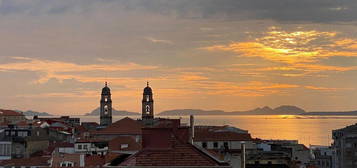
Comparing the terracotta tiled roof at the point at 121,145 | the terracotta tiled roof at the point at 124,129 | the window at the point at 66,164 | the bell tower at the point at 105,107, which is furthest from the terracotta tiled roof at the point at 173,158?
the bell tower at the point at 105,107

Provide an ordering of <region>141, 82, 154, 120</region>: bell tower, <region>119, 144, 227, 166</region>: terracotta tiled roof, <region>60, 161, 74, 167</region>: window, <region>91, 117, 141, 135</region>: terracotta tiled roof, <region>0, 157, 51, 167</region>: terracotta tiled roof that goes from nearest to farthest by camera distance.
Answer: <region>119, 144, 227, 166</region>: terracotta tiled roof
<region>60, 161, 74, 167</region>: window
<region>0, 157, 51, 167</region>: terracotta tiled roof
<region>91, 117, 141, 135</region>: terracotta tiled roof
<region>141, 82, 154, 120</region>: bell tower

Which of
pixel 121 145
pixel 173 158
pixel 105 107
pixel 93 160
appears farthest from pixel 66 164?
pixel 105 107

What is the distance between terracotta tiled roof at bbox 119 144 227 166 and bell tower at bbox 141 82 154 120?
341 feet

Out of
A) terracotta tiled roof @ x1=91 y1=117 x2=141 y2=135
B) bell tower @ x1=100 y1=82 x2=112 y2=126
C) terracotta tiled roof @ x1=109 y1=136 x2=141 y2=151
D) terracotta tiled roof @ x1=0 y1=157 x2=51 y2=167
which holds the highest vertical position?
bell tower @ x1=100 y1=82 x2=112 y2=126

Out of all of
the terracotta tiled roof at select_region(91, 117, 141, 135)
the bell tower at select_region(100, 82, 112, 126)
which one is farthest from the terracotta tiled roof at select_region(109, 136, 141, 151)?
Result: the bell tower at select_region(100, 82, 112, 126)

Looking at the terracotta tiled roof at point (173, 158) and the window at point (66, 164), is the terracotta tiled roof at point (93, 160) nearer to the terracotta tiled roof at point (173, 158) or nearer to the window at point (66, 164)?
the window at point (66, 164)

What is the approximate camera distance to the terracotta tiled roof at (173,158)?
997 inches

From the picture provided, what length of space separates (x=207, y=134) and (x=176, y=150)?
47278 mm

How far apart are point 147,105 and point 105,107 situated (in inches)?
469

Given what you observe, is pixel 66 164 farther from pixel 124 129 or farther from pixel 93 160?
pixel 124 129

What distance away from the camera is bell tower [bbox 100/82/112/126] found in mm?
136150

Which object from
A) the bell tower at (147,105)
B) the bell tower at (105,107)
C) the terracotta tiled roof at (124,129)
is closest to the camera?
the terracotta tiled roof at (124,129)

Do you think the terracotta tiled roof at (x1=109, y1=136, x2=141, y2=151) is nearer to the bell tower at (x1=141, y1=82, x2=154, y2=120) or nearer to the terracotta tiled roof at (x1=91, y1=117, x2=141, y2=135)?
the terracotta tiled roof at (x1=91, y1=117, x2=141, y2=135)

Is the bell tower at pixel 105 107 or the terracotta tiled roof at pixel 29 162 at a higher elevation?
the bell tower at pixel 105 107
